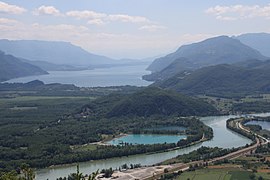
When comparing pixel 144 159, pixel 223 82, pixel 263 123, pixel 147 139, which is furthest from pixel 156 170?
pixel 223 82

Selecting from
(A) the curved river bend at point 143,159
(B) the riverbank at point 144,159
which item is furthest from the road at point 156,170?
(A) the curved river bend at point 143,159

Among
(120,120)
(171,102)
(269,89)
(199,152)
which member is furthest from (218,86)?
(199,152)

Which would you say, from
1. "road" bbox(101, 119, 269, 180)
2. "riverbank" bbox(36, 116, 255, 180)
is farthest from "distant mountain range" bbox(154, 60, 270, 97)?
"road" bbox(101, 119, 269, 180)

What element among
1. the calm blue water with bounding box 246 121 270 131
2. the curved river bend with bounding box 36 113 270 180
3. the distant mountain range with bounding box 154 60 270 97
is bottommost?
the curved river bend with bounding box 36 113 270 180

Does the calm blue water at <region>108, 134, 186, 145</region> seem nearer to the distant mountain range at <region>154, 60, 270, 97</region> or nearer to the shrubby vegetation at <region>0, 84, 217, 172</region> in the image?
the shrubby vegetation at <region>0, 84, 217, 172</region>

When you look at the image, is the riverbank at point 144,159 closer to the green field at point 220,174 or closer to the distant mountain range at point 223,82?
the green field at point 220,174
